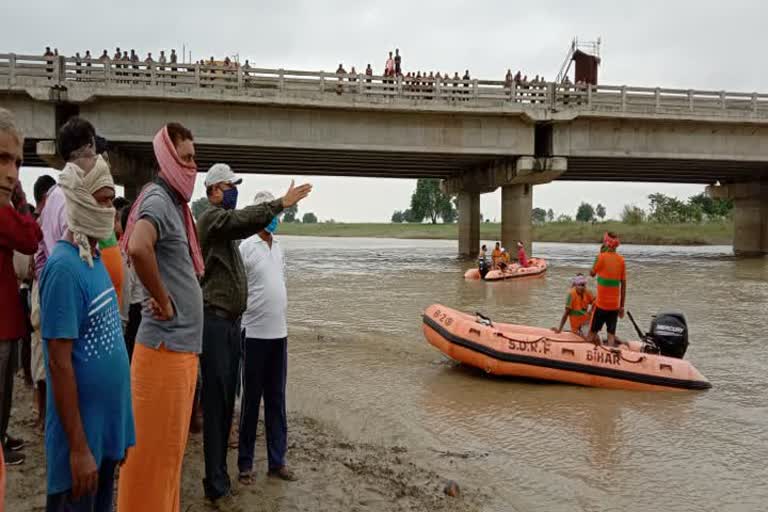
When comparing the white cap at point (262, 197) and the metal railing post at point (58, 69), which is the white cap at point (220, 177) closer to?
the white cap at point (262, 197)

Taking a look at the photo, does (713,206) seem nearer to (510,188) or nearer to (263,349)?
(510,188)

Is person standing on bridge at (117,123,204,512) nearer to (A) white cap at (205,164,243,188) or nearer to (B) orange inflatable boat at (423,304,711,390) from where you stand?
(A) white cap at (205,164,243,188)

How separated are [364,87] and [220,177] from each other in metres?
18.4

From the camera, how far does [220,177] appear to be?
3486 millimetres

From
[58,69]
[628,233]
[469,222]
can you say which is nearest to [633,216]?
[628,233]

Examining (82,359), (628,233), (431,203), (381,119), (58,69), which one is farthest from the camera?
(431,203)

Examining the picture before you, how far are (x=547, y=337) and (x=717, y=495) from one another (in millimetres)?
3303

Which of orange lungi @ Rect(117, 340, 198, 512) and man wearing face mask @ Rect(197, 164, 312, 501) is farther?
man wearing face mask @ Rect(197, 164, 312, 501)

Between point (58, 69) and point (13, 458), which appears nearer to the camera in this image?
point (13, 458)

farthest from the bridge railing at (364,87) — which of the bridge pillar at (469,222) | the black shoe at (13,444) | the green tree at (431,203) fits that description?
the green tree at (431,203)

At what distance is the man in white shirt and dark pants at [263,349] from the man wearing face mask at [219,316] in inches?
10.5

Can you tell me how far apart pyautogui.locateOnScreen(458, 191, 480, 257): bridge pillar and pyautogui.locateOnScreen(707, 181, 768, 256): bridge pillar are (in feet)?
50.3

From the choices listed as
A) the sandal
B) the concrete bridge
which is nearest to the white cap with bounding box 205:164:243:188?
the sandal

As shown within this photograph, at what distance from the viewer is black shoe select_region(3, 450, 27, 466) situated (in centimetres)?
395
